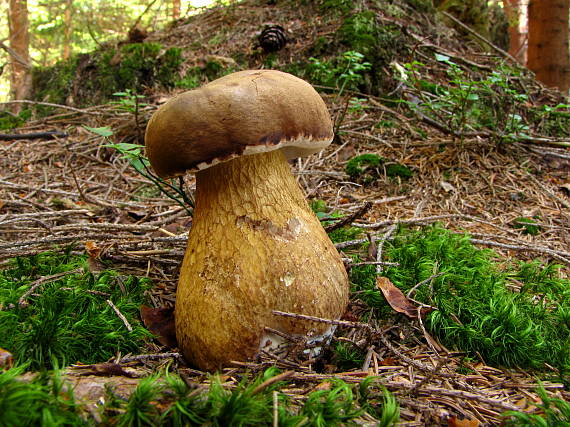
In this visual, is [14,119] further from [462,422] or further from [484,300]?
[462,422]

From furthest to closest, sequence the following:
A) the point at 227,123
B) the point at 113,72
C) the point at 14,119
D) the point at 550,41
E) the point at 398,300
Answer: the point at 550,41
the point at 14,119
the point at 113,72
the point at 398,300
the point at 227,123

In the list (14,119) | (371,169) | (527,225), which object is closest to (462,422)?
(527,225)

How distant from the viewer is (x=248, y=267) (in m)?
1.43

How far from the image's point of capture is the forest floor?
1.27 metres

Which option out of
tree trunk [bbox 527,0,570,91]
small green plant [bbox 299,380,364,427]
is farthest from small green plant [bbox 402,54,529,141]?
small green plant [bbox 299,380,364,427]

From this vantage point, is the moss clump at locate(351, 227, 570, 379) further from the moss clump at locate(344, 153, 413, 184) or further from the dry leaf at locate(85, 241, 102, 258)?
the dry leaf at locate(85, 241, 102, 258)

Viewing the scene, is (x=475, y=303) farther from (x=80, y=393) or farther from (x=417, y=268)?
(x=80, y=393)

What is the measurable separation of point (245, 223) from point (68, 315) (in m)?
0.76

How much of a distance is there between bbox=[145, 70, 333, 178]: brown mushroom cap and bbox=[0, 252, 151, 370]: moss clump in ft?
2.04

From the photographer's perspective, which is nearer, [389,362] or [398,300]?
[389,362]

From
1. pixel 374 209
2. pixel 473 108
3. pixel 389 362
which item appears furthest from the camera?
pixel 473 108

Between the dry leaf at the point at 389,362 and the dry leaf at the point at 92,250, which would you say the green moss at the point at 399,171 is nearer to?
the dry leaf at the point at 389,362

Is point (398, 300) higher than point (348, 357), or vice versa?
point (398, 300)

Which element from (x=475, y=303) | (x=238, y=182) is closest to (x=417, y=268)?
(x=475, y=303)
